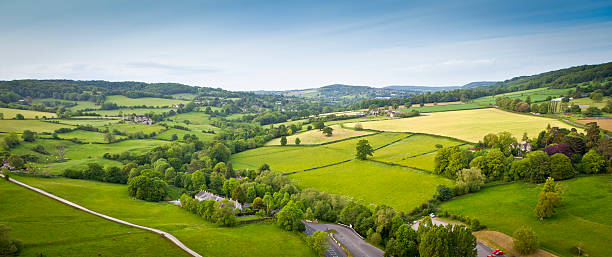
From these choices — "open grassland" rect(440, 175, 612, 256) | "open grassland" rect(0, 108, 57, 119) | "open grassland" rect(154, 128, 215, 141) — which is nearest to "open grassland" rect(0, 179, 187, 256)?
"open grassland" rect(440, 175, 612, 256)

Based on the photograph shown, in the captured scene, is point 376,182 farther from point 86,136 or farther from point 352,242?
point 86,136

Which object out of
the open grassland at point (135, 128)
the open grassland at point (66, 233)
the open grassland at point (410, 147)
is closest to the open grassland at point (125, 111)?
the open grassland at point (135, 128)

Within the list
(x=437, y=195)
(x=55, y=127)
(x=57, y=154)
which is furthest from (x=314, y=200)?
(x=55, y=127)

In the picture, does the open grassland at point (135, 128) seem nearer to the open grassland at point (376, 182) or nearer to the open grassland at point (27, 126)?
the open grassland at point (27, 126)

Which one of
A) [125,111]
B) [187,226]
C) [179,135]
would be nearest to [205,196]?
[187,226]

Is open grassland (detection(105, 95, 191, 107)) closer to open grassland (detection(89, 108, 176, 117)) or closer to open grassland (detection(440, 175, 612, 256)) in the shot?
open grassland (detection(89, 108, 176, 117))

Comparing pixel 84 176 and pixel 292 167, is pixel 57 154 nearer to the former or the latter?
pixel 84 176

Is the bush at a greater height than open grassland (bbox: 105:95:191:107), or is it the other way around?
open grassland (bbox: 105:95:191:107)
